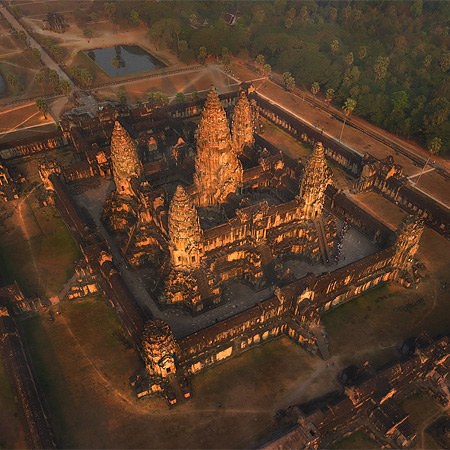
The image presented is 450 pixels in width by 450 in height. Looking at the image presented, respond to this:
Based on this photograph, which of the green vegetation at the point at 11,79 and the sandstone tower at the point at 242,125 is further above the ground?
the green vegetation at the point at 11,79

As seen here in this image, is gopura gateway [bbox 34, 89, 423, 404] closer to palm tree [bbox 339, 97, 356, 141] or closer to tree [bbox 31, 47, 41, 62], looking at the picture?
palm tree [bbox 339, 97, 356, 141]

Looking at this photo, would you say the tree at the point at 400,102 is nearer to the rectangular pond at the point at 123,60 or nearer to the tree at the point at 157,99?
the tree at the point at 157,99

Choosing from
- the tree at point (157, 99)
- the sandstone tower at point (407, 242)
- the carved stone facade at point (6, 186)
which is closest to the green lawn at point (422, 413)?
the sandstone tower at point (407, 242)

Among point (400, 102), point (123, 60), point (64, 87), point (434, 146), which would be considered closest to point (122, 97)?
point (64, 87)

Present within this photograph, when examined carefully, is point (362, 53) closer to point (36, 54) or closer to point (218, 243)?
point (218, 243)

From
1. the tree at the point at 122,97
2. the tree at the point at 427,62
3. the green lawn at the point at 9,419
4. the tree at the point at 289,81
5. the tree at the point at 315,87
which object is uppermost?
the tree at the point at 122,97
